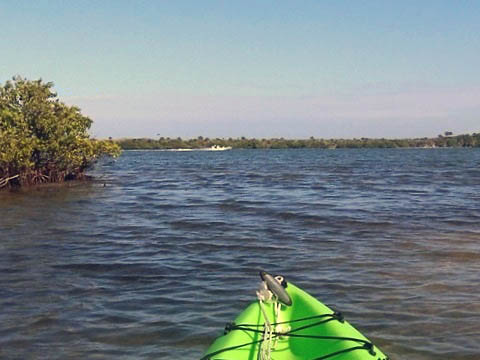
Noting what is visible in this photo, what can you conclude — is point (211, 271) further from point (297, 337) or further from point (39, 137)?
point (39, 137)

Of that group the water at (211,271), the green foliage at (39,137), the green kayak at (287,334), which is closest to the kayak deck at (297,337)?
the green kayak at (287,334)

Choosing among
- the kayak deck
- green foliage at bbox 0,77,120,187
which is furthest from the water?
green foliage at bbox 0,77,120,187

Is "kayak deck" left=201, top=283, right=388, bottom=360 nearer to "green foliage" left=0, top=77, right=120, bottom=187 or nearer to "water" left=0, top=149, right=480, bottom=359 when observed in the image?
"water" left=0, top=149, right=480, bottom=359

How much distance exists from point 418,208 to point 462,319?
15861mm

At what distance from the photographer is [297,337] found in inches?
278

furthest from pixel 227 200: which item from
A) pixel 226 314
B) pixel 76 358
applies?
pixel 76 358

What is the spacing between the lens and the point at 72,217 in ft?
74.4

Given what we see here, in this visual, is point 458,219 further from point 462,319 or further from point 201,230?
point 462,319

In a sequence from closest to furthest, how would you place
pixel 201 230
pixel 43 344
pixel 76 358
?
pixel 76 358 < pixel 43 344 < pixel 201 230

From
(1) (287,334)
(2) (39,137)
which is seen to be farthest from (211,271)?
(2) (39,137)

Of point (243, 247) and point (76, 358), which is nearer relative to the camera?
point (76, 358)

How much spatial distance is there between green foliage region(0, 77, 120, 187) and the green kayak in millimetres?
27071

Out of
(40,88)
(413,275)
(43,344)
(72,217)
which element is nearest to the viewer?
(43,344)

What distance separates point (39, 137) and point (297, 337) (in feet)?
102
